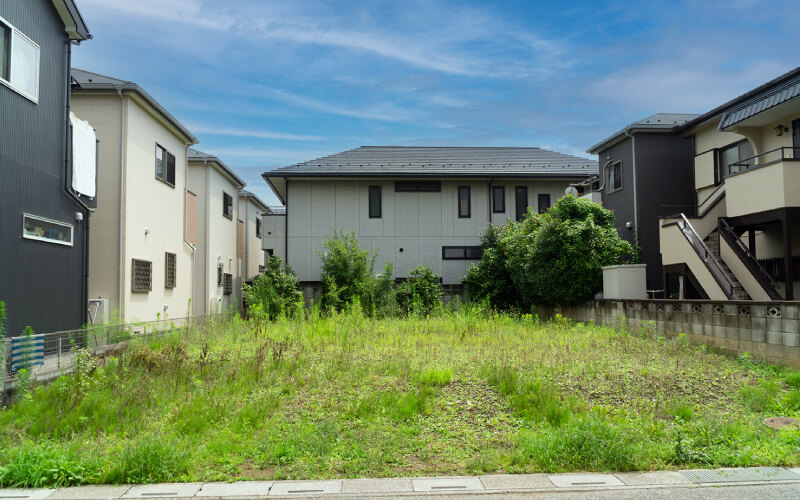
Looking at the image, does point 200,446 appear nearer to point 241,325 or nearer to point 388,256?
point 241,325

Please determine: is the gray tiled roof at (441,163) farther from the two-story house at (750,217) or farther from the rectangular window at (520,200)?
the two-story house at (750,217)

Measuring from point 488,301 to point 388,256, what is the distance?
15.0 ft

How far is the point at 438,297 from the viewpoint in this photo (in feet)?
62.2

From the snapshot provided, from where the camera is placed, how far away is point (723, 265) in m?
11.8

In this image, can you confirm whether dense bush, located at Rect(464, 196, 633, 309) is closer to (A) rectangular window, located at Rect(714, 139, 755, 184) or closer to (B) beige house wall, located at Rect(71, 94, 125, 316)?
(A) rectangular window, located at Rect(714, 139, 755, 184)

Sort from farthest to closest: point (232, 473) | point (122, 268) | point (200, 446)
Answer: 1. point (122, 268)
2. point (200, 446)
3. point (232, 473)

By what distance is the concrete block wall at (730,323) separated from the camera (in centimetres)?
754

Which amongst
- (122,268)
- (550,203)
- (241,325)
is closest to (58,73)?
(122,268)

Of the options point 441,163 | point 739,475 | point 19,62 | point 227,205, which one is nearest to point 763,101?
point 739,475

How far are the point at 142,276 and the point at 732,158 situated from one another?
47.1ft

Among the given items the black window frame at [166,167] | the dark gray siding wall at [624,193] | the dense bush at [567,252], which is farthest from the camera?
the dark gray siding wall at [624,193]

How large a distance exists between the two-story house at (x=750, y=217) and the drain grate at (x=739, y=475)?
6.66 meters

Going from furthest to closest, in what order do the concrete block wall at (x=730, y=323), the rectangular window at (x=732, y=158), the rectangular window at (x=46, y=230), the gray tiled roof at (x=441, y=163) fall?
the gray tiled roof at (x=441, y=163) → the rectangular window at (x=732, y=158) → the rectangular window at (x=46, y=230) → the concrete block wall at (x=730, y=323)

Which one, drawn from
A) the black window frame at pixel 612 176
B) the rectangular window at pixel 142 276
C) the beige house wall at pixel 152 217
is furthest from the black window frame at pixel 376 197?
the rectangular window at pixel 142 276
